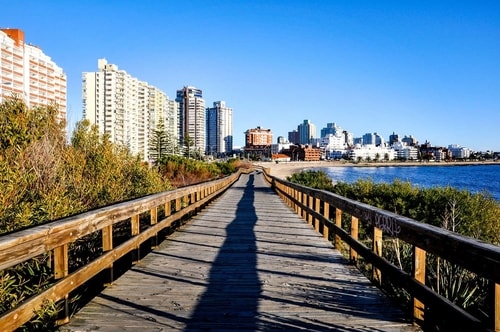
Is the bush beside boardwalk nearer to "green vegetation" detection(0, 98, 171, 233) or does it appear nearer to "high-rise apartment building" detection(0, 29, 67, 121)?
"green vegetation" detection(0, 98, 171, 233)

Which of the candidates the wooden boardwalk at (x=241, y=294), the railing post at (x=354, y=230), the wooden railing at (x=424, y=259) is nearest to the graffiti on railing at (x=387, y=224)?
the wooden railing at (x=424, y=259)

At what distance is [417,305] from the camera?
3.74 metres

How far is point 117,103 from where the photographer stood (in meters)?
136

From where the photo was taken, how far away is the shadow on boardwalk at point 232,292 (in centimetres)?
385

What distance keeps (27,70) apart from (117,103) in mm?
34153

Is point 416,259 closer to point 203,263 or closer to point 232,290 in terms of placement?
point 232,290

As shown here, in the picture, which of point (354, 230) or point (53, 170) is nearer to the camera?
Answer: point (354, 230)

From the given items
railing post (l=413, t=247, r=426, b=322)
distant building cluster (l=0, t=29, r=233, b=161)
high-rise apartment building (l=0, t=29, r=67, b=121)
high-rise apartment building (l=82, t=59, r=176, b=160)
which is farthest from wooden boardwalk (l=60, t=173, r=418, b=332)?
high-rise apartment building (l=82, t=59, r=176, b=160)

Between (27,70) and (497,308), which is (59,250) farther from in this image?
(27,70)

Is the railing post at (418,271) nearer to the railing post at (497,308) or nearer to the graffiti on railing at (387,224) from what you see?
the graffiti on railing at (387,224)

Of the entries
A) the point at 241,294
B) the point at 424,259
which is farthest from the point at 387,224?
the point at 241,294

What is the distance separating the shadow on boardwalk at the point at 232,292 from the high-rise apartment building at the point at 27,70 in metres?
85.8

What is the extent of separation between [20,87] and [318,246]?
109866mm

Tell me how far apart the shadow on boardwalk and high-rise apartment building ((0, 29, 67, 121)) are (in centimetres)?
8580
